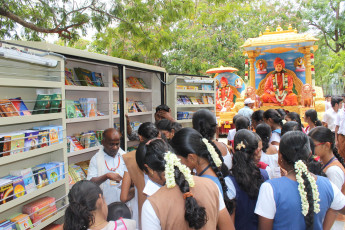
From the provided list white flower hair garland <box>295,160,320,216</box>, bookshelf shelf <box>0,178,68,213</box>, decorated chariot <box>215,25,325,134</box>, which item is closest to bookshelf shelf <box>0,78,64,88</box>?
bookshelf shelf <box>0,178,68,213</box>

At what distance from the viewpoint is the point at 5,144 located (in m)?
Result: 2.36

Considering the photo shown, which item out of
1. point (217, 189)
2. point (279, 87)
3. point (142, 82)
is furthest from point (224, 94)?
point (217, 189)

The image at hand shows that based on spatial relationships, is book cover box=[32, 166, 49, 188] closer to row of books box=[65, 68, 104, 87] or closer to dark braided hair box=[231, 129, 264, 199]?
row of books box=[65, 68, 104, 87]

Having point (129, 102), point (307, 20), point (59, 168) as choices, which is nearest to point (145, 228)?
point (59, 168)

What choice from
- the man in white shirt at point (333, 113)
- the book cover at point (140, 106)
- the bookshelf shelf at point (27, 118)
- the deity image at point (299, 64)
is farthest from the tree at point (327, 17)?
the bookshelf shelf at point (27, 118)

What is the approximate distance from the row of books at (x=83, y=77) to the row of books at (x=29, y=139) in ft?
3.88

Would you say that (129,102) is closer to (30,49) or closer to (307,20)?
(30,49)

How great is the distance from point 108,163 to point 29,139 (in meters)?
0.85

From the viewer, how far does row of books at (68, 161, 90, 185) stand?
361 cm

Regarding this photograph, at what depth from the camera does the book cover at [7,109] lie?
8.13 ft

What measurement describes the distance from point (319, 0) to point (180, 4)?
1814 centimetres

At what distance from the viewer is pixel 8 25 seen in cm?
604

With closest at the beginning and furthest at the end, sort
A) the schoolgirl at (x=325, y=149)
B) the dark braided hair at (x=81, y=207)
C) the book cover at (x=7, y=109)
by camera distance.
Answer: the dark braided hair at (x=81, y=207) → the book cover at (x=7, y=109) → the schoolgirl at (x=325, y=149)

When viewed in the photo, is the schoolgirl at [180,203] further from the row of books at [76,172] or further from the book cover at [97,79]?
the book cover at [97,79]
